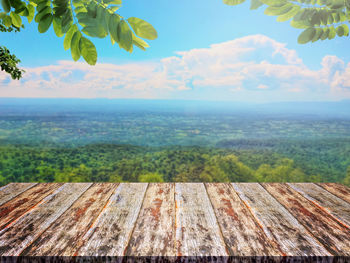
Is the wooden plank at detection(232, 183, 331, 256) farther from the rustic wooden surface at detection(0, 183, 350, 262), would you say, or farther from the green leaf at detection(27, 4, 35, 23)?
the green leaf at detection(27, 4, 35, 23)

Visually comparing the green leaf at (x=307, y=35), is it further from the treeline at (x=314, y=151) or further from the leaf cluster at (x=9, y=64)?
the treeline at (x=314, y=151)

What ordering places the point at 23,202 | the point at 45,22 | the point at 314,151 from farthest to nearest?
the point at 314,151, the point at 23,202, the point at 45,22

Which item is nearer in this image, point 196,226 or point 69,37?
point 69,37

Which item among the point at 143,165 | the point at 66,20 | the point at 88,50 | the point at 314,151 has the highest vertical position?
the point at 66,20

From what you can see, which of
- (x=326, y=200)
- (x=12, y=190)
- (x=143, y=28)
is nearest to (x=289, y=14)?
(x=143, y=28)

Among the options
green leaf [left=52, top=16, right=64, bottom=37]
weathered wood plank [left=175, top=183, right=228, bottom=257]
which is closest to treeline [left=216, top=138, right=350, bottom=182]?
weathered wood plank [left=175, top=183, right=228, bottom=257]

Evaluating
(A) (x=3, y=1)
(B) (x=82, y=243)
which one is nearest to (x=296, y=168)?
(B) (x=82, y=243)

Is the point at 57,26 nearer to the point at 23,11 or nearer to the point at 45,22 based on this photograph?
the point at 45,22
